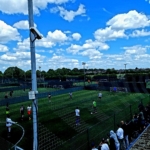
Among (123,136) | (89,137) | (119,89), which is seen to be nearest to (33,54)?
(123,136)

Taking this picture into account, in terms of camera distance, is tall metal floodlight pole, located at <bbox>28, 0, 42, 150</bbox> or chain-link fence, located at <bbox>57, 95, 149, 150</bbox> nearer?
tall metal floodlight pole, located at <bbox>28, 0, 42, 150</bbox>

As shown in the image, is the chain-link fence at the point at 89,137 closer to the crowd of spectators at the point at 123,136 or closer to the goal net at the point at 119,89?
the crowd of spectators at the point at 123,136

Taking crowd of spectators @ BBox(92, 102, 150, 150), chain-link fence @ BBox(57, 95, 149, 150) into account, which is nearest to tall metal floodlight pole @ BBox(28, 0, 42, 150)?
crowd of spectators @ BBox(92, 102, 150, 150)

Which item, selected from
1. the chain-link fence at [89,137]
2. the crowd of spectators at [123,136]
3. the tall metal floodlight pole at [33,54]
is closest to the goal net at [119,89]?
the chain-link fence at [89,137]

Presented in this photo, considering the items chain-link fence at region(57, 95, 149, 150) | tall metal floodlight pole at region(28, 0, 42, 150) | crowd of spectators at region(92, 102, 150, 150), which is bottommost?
chain-link fence at region(57, 95, 149, 150)

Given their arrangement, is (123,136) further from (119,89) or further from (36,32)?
(119,89)

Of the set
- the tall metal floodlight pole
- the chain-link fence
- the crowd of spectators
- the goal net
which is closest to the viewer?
the tall metal floodlight pole

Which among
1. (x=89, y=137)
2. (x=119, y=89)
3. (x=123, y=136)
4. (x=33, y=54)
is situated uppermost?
(x=33, y=54)

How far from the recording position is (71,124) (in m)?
18.1

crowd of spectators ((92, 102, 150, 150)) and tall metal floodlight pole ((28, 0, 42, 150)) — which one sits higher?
tall metal floodlight pole ((28, 0, 42, 150))

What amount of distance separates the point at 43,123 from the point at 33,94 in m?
12.4

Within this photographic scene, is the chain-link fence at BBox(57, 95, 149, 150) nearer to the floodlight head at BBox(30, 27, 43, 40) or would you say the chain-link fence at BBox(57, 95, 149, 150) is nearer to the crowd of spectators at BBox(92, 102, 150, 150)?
the crowd of spectators at BBox(92, 102, 150, 150)

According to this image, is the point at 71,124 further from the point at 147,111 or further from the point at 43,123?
the point at 147,111

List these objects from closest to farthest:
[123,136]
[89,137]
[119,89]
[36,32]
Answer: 1. [36,32]
2. [123,136]
3. [89,137]
4. [119,89]
